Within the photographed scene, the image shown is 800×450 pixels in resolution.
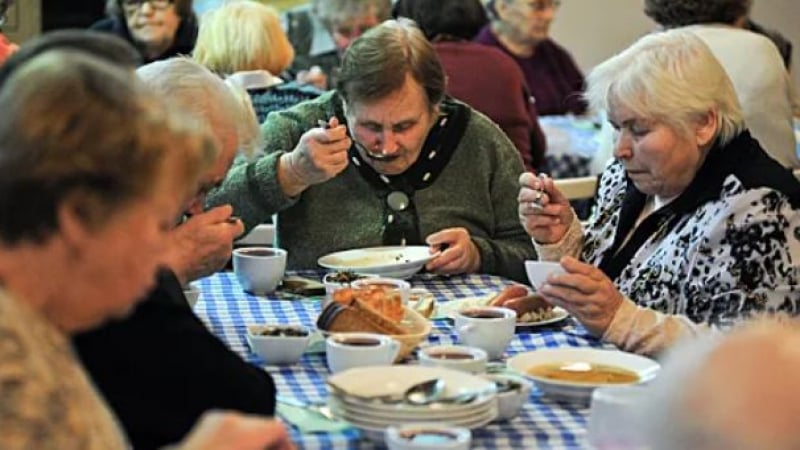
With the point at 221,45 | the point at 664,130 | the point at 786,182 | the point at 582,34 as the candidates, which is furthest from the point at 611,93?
the point at 582,34

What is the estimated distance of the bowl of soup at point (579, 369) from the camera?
89.4 inches

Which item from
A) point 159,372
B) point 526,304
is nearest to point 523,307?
point 526,304

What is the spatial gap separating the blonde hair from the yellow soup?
8.31ft

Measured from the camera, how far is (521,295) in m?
2.81

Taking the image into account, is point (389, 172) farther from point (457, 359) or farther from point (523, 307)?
point (457, 359)

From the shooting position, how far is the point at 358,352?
2.31 meters

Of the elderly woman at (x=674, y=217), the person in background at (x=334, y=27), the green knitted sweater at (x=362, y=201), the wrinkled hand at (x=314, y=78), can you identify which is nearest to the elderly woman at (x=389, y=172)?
the green knitted sweater at (x=362, y=201)

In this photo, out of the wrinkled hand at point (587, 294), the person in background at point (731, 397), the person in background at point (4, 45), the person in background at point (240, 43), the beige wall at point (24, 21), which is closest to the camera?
the person in background at point (731, 397)

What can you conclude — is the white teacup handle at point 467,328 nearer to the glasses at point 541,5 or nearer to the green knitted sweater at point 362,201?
the green knitted sweater at point 362,201

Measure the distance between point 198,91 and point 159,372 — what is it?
2.79 ft

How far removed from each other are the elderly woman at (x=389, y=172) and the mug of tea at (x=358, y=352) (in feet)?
2.77

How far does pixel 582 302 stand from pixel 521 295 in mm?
213

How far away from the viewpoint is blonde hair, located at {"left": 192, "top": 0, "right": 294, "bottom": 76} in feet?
15.5

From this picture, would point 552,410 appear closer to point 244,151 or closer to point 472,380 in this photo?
point 472,380
